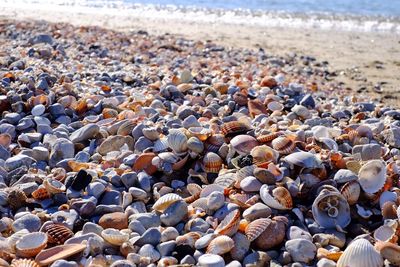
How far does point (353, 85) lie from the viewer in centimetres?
706

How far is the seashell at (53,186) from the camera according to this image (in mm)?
2715

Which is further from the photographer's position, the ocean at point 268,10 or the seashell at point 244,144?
the ocean at point 268,10

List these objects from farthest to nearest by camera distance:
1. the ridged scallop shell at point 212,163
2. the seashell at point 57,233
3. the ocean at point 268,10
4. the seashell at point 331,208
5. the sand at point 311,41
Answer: the ocean at point 268,10
the sand at point 311,41
the ridged scallop shell at point 212,163
the seashell at point 331,208
the seashell at point 57,233

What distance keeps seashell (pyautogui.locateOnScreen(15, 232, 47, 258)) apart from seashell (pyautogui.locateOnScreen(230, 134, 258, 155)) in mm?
1237

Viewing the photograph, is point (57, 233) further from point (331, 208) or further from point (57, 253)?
point (331, 208)

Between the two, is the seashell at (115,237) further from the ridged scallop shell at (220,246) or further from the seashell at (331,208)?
the seashell at (331,208)

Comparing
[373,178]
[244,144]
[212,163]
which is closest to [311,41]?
[244,144]

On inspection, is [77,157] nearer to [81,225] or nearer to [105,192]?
[105,192]

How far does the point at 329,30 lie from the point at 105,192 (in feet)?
35.8

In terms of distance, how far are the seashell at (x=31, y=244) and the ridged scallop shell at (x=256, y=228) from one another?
955 mm

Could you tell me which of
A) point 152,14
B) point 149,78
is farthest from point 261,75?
point 152,14

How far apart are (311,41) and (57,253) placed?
9.30m

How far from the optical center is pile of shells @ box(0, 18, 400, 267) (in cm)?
230

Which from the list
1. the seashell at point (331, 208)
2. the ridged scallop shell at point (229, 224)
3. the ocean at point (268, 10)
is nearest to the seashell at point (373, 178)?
the seashell at point (331, 208)
